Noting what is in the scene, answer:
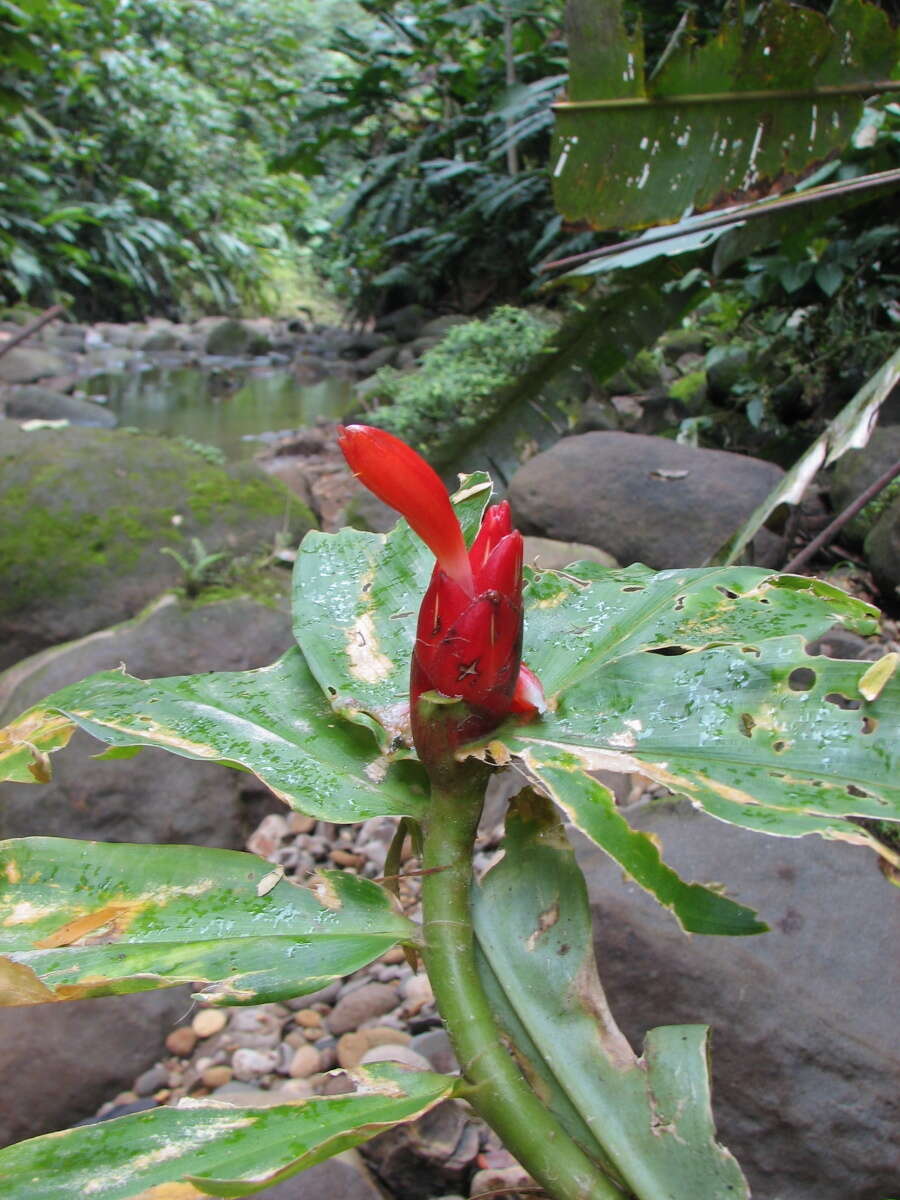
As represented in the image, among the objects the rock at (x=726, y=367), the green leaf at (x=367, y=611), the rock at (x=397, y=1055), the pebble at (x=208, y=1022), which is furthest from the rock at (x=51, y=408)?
the green leaf at (x=367, y=611)

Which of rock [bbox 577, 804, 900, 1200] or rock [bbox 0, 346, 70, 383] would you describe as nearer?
rock [bbox 577, 804, 900, 1200]

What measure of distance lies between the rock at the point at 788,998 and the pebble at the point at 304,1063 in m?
0.59

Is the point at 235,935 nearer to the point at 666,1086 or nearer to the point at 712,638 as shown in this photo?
the point at 666,1086

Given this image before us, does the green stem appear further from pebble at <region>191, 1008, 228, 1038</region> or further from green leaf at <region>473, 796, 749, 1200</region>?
pebble at <region>191, 1008, 228, 1038</region>

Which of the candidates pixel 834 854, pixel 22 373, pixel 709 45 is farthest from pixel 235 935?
pixel 22 373

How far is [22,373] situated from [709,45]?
25.6 ft

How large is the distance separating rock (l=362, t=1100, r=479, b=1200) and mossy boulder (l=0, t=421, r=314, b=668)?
65.9 inches

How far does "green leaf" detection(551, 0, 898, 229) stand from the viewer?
7.29 ft

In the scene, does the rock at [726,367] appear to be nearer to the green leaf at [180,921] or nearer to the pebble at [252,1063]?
the pebble at [252,1063]

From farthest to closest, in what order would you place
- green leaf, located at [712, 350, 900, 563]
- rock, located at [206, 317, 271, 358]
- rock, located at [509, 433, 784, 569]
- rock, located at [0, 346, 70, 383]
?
rock, located at [206, 317, 271, 358] → rock, located at [0, 346, 70, 383] → rock, located at [509, 433, 784, 569] → green leaf, located at [712, 350, 900, 563]

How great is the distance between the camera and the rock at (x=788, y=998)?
1165 millimetres

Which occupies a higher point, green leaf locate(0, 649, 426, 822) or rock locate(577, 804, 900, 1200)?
green leaf locate(0, 649, 426, 822)

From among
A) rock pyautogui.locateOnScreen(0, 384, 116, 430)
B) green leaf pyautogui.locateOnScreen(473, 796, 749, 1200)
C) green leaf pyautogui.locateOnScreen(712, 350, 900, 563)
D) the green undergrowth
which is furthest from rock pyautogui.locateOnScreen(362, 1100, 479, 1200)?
rock pyautogui.locateOnScreen(0, 384, 116, 430)

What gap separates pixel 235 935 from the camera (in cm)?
77
